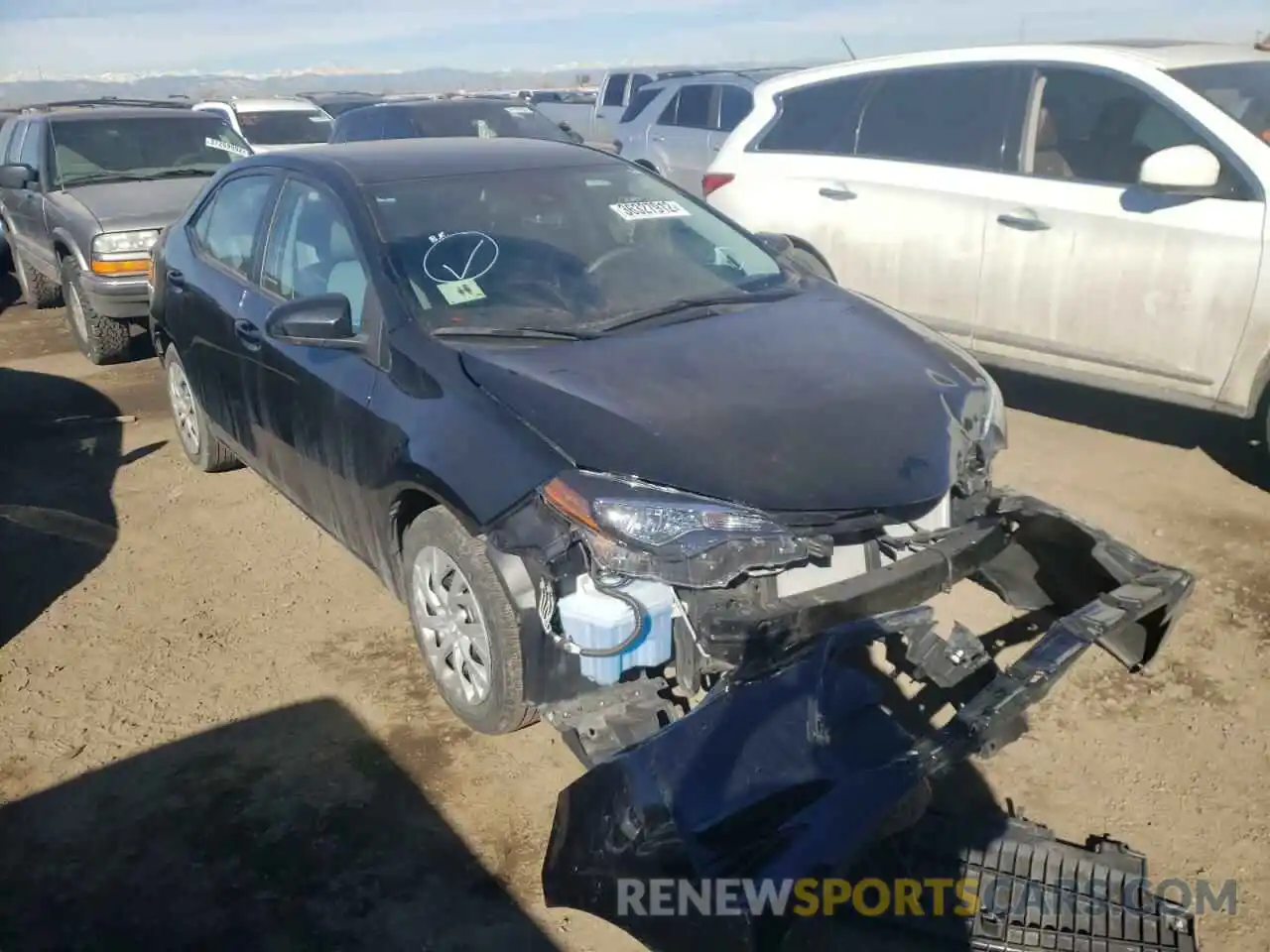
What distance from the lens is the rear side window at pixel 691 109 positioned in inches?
476

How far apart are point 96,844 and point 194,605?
4.80 feet

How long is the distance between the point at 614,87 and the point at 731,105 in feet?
22.7

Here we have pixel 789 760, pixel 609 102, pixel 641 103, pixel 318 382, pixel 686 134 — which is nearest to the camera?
pixel 789 760

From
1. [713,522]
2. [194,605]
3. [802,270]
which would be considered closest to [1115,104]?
[802,270]

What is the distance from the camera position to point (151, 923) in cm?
272

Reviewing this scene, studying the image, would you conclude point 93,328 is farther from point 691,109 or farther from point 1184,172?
point 691,109

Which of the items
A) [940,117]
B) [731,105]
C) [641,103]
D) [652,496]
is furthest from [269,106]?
[652,496]

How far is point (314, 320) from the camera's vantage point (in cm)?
343

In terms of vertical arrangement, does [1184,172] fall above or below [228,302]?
above

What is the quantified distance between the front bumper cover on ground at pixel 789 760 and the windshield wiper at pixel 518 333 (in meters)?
1.17

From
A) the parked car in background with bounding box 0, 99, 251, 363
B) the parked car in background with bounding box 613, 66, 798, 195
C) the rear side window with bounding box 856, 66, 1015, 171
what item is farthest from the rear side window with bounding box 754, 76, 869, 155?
the parked car in background with bounding box 613, 66, 798, 195

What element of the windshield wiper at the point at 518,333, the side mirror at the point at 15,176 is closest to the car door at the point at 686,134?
the side mirror at the point at 15,176

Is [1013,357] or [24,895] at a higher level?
[1013,357]

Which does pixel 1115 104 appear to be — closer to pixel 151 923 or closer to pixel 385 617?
pixel 385 617
